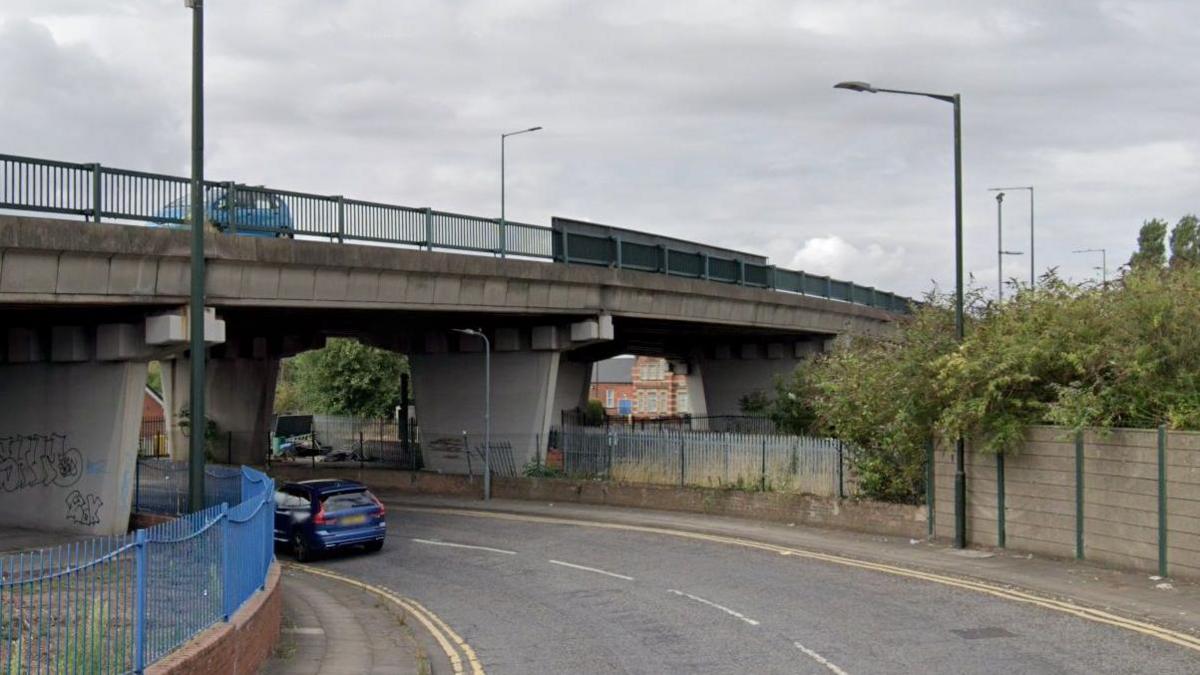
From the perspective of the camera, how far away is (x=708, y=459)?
28.4 m

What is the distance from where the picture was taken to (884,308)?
5616cm

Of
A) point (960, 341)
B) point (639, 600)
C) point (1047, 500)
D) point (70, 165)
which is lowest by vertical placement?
point (639, 600)

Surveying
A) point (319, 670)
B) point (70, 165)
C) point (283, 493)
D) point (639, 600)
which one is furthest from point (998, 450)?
point (70, 165)

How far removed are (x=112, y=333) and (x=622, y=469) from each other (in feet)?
44.5

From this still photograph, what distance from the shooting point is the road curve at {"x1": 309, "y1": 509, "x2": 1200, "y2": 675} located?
1224 cm

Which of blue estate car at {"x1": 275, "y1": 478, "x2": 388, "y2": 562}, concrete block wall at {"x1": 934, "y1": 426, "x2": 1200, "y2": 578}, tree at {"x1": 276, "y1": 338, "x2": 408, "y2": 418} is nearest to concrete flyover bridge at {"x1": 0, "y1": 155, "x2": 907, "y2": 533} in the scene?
blue estate car at {"x1": 275, "y1": 478, "x2": 388, "y2": 562}

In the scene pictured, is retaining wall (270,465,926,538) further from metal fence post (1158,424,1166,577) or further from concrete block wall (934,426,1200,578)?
metal fence post (1158,424,1166,577)

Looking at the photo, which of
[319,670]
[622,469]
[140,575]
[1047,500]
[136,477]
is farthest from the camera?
[622,469]

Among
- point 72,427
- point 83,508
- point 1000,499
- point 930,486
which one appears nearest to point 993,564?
point 1000,499

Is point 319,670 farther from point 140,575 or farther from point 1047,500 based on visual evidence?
point 1047,500

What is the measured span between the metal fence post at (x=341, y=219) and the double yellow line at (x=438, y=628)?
26.2 feet

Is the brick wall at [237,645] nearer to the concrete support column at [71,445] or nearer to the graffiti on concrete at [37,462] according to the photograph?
the concrete support column at [71,445]

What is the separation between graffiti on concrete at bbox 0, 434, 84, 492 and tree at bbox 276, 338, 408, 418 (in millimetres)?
42798

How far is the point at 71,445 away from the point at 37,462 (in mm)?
1063
